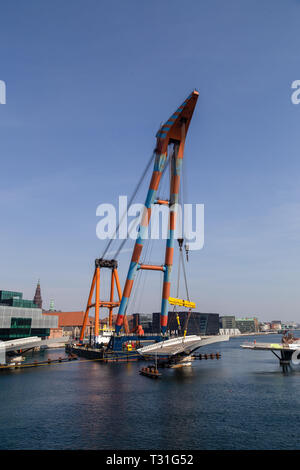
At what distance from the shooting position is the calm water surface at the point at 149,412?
90.4ft

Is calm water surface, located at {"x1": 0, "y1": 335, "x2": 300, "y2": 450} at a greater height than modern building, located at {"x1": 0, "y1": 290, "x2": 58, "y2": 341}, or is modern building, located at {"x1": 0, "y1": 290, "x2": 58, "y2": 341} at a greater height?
modern building, located at {"x1": 0, "y1": 290, "x2": 58, "y2": 341}

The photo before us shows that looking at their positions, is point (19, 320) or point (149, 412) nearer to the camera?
point (149, 412)

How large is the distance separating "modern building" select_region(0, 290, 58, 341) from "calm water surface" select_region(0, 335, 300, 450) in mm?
37053

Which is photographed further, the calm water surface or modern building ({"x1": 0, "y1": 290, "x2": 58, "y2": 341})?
modern building ({"x1": 0, "y1": 290, "x2": 58, "y2": 341})

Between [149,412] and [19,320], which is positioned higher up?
[19,320]

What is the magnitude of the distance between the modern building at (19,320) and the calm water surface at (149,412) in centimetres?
3705

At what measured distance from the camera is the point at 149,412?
35.8 meters

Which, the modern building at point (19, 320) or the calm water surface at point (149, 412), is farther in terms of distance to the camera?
the modern building at point (19, 320)

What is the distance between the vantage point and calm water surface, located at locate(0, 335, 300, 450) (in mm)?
27562

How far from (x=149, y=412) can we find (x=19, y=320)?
74.0 m

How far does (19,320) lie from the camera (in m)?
99.7
